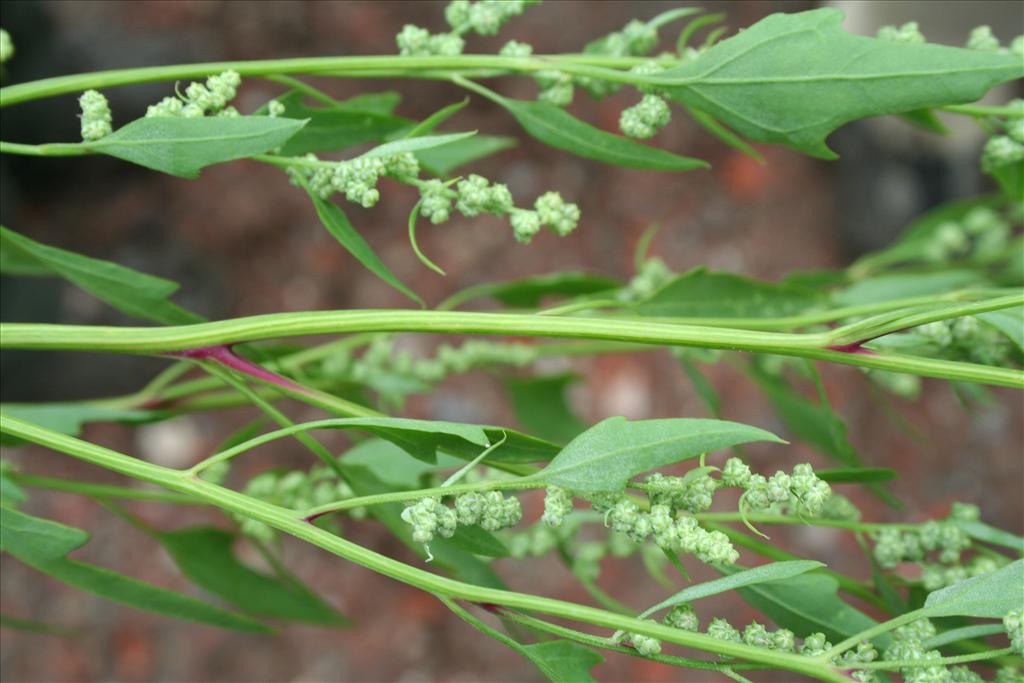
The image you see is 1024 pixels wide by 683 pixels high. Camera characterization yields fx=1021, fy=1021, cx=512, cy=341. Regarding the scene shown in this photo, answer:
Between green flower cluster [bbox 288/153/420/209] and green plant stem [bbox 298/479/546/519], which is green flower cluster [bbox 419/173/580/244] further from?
green plant stem [bbox 298/479/546/519]

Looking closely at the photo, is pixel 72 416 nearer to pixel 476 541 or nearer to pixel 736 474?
pixel 476 541

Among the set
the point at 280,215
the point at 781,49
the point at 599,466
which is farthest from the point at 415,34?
the point at 280,215

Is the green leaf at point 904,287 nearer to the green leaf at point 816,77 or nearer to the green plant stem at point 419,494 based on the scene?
the green leaf at point 816,77

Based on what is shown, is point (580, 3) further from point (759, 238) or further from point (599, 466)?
point (599, 466)

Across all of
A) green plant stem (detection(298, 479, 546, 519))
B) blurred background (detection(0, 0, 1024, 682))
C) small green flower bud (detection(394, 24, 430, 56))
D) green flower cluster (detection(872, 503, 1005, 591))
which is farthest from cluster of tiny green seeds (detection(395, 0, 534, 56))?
blurred background (detection(0, 0, 1024, 682))

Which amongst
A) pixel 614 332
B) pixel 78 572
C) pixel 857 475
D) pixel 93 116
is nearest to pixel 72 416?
pixel 78 572

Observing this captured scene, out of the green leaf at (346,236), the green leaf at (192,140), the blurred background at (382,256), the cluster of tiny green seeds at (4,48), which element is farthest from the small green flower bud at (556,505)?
the blurred background at (382,256)
